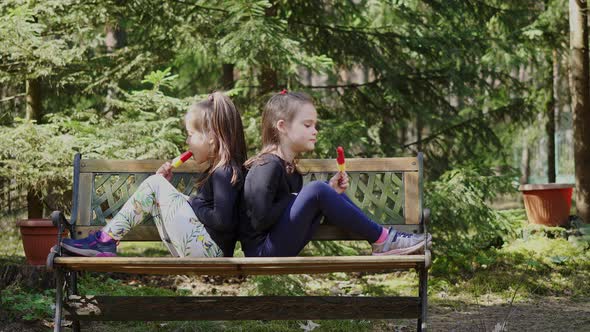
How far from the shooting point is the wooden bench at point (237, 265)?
3174 millimetres

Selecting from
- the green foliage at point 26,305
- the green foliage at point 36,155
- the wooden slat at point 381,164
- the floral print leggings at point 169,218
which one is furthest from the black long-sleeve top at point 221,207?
the green foliage at point 36,155

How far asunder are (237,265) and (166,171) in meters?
0.87

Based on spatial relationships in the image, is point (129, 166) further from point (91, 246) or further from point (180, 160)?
point (91, 246)

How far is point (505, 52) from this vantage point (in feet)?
24.5

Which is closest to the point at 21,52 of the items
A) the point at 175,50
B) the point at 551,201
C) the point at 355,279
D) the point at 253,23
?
the point at 175,50

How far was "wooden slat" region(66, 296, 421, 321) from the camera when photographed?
141 inches

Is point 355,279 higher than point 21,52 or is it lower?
lower

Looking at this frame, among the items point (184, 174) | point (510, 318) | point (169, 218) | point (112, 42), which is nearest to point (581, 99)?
point (510, 318)

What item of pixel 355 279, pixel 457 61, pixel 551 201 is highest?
pixel 457 61

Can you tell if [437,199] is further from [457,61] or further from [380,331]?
[380,331]

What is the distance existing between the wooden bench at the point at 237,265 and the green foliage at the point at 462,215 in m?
2.58

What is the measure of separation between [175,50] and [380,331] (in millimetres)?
3703

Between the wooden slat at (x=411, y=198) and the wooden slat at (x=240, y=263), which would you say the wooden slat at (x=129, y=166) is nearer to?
the wooden slat at (x=240, y=263)

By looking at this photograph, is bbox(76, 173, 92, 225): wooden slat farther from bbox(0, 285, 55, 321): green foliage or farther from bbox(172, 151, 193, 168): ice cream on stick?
bbox(0, 285, 55, 321): green foliage
